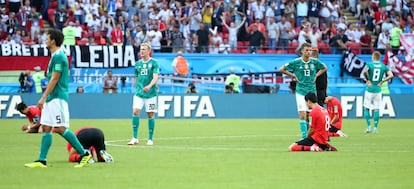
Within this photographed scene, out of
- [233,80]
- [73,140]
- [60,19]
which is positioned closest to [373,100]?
[233,80]

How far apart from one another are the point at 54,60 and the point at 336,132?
1228 centimetres

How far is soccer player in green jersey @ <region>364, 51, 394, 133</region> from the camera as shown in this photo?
27.6 metres

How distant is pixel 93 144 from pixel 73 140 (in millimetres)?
949

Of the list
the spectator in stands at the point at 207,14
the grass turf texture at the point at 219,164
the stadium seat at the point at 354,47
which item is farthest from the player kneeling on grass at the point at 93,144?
the stadium seat at the point at 354,47

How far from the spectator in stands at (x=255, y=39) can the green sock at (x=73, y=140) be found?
2744 centimetres

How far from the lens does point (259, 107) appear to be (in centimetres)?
3878

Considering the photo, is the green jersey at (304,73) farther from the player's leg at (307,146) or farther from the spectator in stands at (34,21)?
the spectator in stands at (34,21)

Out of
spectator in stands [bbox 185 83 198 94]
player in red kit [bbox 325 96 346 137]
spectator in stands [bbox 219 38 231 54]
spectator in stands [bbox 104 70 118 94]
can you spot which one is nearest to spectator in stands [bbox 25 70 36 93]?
spectator in stands [bbox 104 70 118 94]

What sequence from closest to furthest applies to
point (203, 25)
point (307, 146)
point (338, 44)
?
1. point (307, 146)
2. point (203, 25)
3. point (338, 44)

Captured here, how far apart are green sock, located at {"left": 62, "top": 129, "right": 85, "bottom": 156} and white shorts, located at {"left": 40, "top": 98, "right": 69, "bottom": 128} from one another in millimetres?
133

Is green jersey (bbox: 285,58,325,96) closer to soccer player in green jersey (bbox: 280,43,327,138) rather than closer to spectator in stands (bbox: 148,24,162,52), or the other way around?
soccer player in green jersey (bbox: 280,43,327,138)

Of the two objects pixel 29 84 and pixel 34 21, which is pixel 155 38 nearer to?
pixel 34 21

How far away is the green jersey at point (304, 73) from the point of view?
22281 millimetres

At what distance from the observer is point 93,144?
51.8ft
